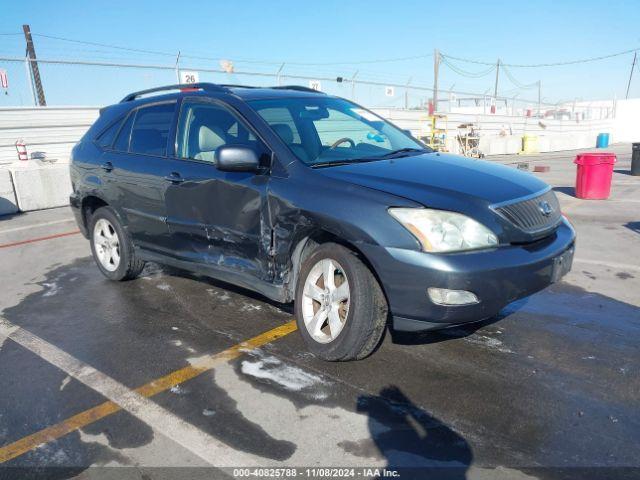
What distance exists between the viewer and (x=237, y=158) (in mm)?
3498

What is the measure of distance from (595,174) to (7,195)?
1137 centimetres

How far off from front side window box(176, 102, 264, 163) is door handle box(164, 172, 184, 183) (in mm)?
171

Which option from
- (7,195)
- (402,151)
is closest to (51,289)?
(402,151)

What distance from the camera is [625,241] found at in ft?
22.0

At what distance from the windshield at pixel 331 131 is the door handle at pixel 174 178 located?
33.5 inches

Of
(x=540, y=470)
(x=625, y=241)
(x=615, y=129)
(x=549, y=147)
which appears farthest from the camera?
(x=615, y=129)

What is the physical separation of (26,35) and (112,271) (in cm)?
1748

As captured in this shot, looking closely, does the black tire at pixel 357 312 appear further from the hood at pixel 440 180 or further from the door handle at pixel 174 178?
the door handle at pixel 174 178

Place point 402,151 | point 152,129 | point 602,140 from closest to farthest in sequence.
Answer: point 402,151, point 152,129, point 602,140

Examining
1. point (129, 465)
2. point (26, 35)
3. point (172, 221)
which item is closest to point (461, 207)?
point (129, 465)

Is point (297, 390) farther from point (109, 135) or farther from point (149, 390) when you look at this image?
point (109, 135)

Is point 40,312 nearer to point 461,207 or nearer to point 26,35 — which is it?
point 461,207

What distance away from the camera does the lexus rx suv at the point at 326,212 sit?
2949 mm

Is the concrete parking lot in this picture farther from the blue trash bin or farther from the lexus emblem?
the blue trash bin
